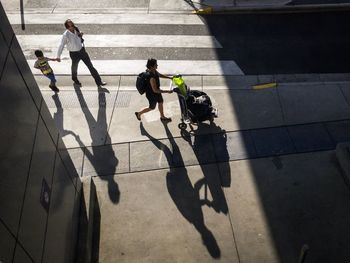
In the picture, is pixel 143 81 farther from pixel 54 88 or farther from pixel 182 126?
pixel 54 88

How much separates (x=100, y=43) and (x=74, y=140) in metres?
4.44

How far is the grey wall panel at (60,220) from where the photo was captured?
518 centimetres

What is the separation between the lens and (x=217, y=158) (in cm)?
816

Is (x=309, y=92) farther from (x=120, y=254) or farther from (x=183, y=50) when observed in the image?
(x=120, y=254)

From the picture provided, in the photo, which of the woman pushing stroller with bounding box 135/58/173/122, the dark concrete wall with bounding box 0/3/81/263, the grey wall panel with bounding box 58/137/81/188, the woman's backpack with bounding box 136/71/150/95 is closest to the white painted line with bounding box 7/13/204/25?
the woman pushing stroller with bounding box 135/58/173/122

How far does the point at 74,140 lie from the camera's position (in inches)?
343

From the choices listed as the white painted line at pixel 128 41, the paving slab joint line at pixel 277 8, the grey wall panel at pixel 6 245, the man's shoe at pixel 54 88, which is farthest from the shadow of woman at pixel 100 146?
the paving slab joint line at pixel 277 8

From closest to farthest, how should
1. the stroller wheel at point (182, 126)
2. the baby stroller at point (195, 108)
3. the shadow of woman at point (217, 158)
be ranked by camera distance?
the shadow of woman at point (217, 158) < the baby stroller at point (195, 108) < the stroller wheel at point (182, 126)

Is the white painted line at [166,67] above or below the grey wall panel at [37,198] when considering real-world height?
below

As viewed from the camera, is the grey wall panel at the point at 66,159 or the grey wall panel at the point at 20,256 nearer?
the grey wall panel at the point at 20,256

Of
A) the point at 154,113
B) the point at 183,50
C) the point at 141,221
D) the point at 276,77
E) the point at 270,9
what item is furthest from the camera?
the point at 270,9

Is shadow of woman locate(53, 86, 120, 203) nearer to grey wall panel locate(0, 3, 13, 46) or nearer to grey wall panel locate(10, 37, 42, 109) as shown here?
grey wall panel locate(10, 37, 42, 109)

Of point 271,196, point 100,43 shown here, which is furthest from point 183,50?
point 271,196

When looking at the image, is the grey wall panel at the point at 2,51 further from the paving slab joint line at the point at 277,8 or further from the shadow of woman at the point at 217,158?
the paving slab joint line at the point at 277,8
